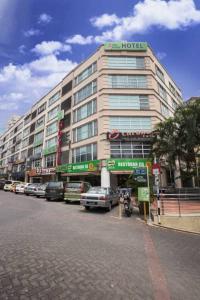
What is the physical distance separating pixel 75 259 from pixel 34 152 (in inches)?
1867

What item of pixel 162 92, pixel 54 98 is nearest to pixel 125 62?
pixel 162 92

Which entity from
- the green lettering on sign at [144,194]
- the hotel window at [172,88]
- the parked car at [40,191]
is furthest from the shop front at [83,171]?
the hotel window at [172,88]

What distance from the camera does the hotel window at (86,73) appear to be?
113 ft

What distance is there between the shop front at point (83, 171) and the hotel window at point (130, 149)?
269cm

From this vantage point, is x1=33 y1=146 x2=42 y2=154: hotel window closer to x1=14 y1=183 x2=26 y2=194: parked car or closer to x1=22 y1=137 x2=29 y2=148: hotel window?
x1=22 y1=137 x2=29 y2=148: hotel window

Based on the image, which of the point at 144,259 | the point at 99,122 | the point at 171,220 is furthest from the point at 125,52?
the point at 144,259

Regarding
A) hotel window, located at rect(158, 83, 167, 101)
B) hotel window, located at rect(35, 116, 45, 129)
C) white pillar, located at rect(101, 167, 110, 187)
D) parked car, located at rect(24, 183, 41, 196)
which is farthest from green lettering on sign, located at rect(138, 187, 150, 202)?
hotel window, located at rect(35, 116, 45, 129)

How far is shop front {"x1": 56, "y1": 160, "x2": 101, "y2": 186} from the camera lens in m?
29.6

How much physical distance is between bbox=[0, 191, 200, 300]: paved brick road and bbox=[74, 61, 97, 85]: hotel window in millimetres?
30459

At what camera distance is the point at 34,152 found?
5038 cm

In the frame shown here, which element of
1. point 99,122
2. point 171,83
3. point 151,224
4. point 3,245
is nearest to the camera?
point 3,245

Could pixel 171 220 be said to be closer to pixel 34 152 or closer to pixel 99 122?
pixel 99 122

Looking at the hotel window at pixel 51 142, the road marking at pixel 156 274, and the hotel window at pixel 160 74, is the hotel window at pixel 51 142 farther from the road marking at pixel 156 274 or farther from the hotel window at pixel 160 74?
the road marking at pixel 156 274

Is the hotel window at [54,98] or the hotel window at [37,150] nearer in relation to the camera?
the hotel window at [54,98]
